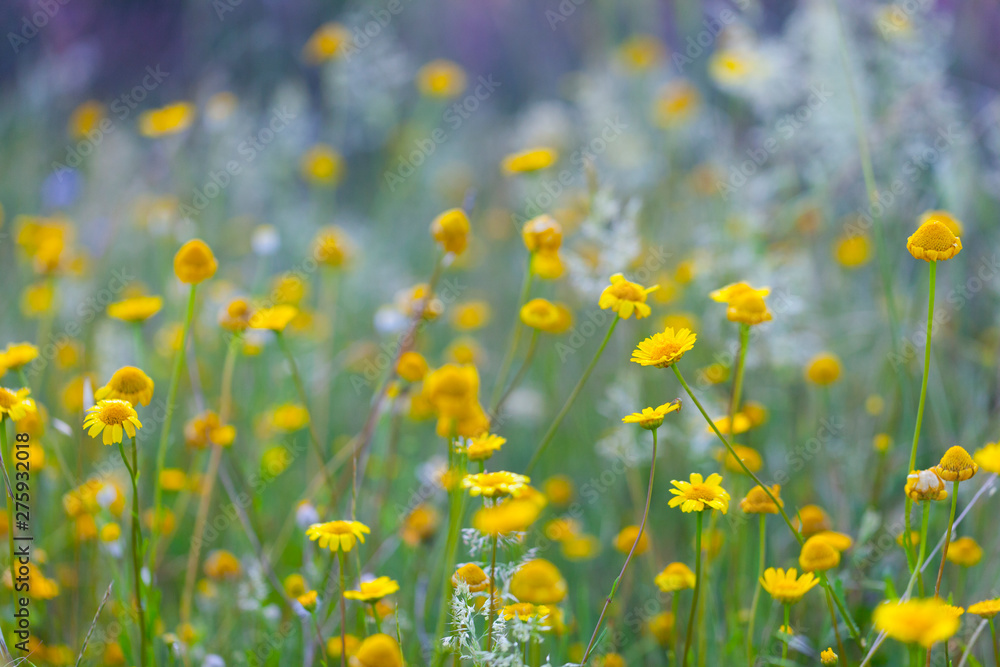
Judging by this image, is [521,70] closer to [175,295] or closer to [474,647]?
[175,295]

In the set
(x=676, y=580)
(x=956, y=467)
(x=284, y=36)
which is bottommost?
(x=676, y=580)

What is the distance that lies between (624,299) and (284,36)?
15.8ft

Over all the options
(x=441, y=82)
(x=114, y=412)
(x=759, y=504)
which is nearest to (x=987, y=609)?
(x=759, y=504)

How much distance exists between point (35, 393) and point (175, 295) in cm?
48

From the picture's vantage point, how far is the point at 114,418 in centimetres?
87

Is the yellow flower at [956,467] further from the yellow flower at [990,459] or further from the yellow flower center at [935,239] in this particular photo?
the yellow flower center at [935,239]

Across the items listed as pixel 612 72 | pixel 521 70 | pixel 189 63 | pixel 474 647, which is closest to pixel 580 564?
pixel 474 647

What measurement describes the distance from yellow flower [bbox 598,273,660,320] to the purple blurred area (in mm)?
1748

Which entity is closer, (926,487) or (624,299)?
(926,487)

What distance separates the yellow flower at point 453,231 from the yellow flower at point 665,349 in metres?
0.35

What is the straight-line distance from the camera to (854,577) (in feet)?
3.98

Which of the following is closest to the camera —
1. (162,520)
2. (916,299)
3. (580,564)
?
(162,520)

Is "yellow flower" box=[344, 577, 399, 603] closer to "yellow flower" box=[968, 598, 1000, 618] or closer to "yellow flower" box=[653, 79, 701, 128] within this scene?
"yellow flower" box=[968, 598, 1000, 618]

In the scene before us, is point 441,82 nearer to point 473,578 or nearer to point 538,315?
point 538,315
